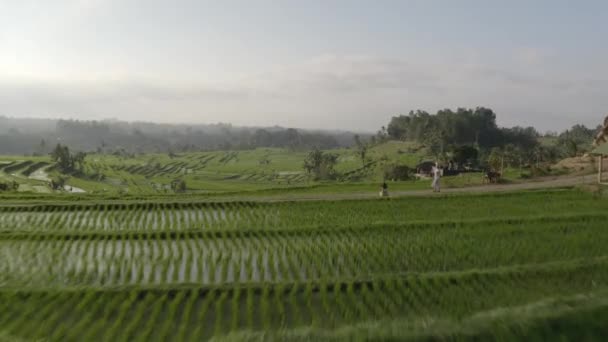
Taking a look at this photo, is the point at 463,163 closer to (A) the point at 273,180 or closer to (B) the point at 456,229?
(B) the point at 456,229

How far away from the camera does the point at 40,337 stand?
218 inches

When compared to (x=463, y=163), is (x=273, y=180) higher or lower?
lower

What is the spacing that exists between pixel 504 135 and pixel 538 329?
298 ft

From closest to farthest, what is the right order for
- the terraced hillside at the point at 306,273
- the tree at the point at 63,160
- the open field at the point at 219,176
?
1. the terraced hillside at the point at 306,273
2. the open field at the point at 219,176
3. the tree at the point at 63,160

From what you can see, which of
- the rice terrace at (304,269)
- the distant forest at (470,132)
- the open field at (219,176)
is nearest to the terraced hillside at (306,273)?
the rice terrace at (304,269)

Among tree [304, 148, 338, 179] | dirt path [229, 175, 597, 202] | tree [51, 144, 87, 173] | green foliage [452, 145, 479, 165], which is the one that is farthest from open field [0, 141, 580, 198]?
green foliage [452, 145, 479, 165]

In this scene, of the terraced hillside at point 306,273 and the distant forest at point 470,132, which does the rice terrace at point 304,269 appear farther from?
the distant forest at point 470,132

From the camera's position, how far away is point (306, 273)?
7.80m

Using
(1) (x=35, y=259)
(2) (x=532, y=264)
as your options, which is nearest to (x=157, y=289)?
(1) (x=35, y=259)

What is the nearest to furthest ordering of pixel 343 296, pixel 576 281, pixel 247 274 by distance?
pixel 343 296 < pixel 576 281 < pixel 247 274

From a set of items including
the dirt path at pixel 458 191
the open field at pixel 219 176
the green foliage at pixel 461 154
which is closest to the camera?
the dirt path at pixel 458 191

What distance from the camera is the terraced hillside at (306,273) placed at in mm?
5258

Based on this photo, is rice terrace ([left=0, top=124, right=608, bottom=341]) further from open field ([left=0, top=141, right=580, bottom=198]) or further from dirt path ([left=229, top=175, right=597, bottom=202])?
open field ([left=0, top=141, right=580, bottom=198])

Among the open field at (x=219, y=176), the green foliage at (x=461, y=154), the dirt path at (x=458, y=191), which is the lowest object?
the open field at (x=219, y=176)
